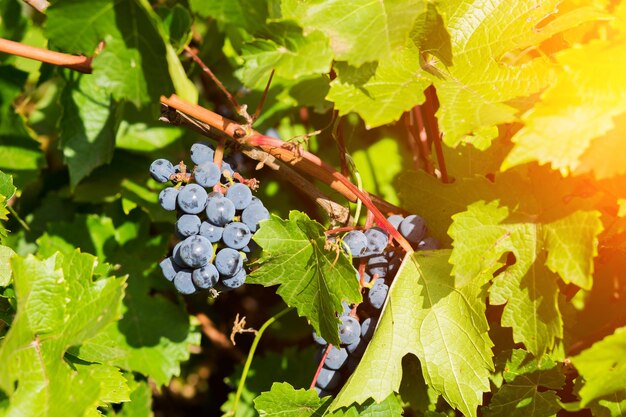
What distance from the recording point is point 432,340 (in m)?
1.25

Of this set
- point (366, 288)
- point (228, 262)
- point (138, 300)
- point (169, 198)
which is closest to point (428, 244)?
point (366, 288)

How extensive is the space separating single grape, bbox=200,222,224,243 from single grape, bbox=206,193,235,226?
0.04 ft

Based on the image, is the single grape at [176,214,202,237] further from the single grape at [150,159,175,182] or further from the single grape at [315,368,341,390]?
the single grape at [315,368,341,390]

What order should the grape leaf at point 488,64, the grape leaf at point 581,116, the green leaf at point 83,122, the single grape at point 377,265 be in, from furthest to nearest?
1. the green leaf at point 83,122
2. the single grape at point 377,265
3. the grape leaf at point 488,64
4. the grape leaf at point 581,116

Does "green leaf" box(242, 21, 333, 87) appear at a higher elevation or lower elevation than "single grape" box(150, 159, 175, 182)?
higher

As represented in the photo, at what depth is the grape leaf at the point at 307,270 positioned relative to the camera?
1.19 metres

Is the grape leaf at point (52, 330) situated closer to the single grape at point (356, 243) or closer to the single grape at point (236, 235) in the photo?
the single grape at point (236, 235)

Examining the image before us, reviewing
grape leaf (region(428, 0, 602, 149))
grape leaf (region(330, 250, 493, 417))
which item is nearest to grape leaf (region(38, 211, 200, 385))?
grape leaf (region(330, 250, 493, 417))

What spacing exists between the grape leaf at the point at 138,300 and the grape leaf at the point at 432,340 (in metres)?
0.68

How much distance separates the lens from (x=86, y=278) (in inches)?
46.3

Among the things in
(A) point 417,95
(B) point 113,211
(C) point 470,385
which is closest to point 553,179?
(A) point 417,95

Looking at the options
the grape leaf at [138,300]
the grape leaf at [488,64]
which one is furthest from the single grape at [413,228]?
the grape leaf at [138,300]

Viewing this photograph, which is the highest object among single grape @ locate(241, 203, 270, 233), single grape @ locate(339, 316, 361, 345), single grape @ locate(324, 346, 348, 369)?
single grape @ locate(241, 203, 270, 233)

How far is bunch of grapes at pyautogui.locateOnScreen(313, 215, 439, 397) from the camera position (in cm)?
128
